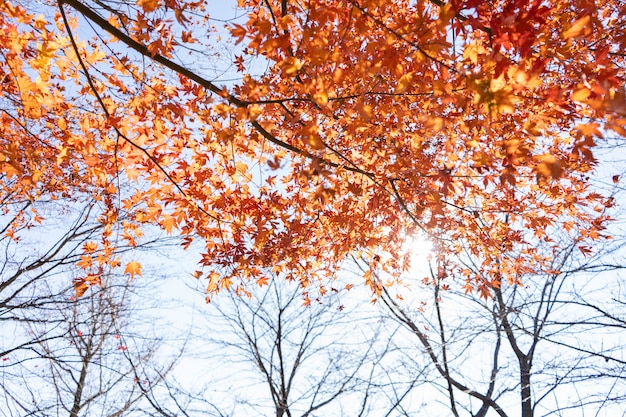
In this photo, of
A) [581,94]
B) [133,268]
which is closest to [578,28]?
[581,94]

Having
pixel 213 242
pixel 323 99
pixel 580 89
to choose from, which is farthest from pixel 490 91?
pixel 213 242

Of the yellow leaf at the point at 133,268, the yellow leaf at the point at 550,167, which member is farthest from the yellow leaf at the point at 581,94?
the yellow leaf at the point at 133,268

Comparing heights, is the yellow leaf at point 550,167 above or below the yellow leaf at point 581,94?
below

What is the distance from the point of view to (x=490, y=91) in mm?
2078

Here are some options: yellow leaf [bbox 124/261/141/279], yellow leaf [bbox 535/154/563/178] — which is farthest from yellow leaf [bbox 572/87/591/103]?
yellow leaf [bbox 124/261/141/279]

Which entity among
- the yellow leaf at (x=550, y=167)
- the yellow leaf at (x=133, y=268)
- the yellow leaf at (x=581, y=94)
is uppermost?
the yellow leaf at (x=133, y=268)

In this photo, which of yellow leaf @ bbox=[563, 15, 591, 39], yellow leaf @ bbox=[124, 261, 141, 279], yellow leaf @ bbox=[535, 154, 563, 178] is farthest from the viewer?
yellow leaf @ bbox=[124, 261, 141, 279]

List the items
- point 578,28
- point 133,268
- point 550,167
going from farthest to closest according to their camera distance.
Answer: point 133,268, point 578,28, point 550,167

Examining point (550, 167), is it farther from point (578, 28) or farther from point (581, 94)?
point (578, 28)

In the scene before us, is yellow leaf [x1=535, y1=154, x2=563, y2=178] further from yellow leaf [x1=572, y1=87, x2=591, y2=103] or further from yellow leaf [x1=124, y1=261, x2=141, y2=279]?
yellow leaf [x1=124, y1=261, x2=141, y2=279]

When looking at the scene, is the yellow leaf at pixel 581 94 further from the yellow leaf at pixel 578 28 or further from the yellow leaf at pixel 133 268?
the yellow leaf at pixel 133 268

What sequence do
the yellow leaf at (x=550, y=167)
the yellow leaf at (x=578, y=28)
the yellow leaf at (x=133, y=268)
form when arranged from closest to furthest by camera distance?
1. the yellow leaf at (x=550, y=167)
2. the yellow leaf at (x=578, y=28)
3. the yellow leaf at (x=133, y=268)

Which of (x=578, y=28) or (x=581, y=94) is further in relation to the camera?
(x=578, y=28)

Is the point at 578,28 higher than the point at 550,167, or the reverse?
the point at 578,28
